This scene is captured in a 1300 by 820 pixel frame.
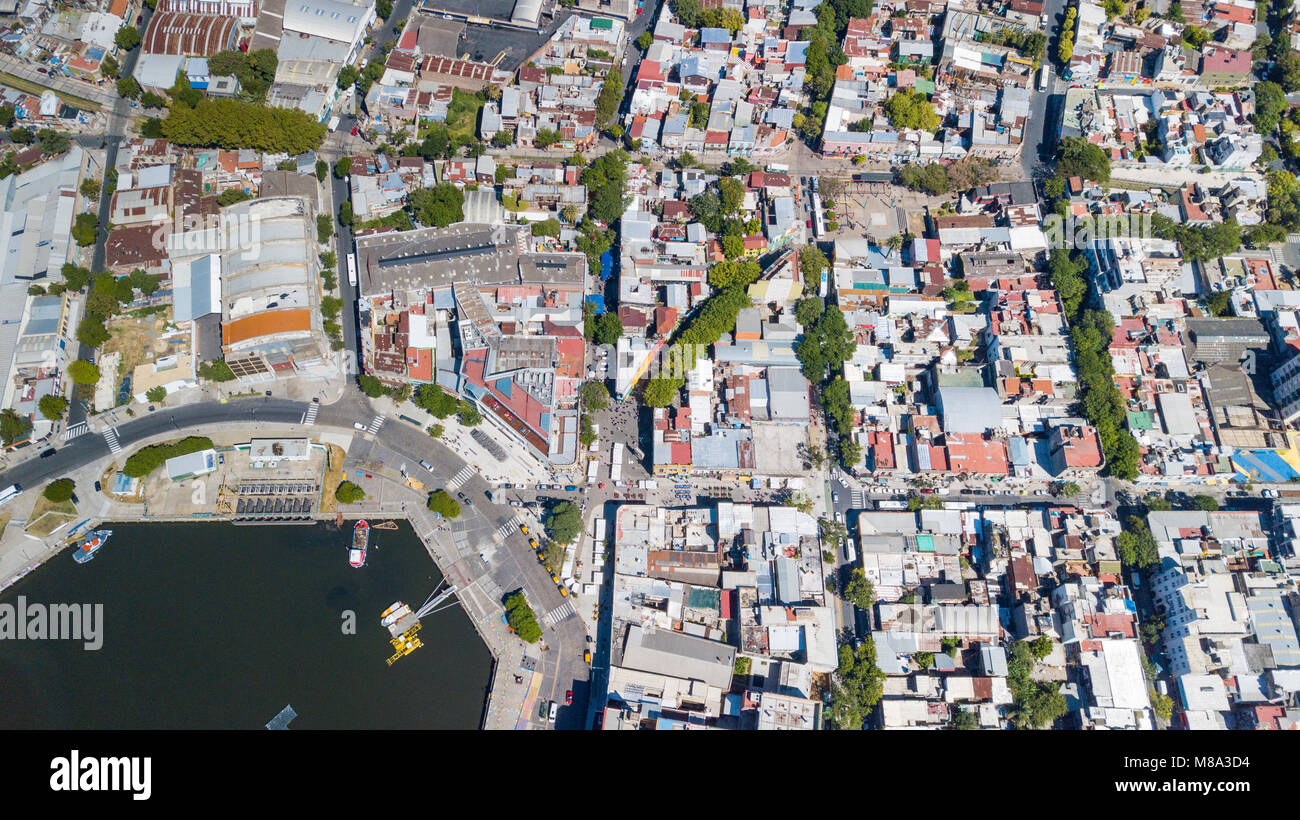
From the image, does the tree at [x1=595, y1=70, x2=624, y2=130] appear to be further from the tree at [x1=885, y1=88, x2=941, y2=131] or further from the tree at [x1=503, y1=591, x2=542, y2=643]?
the tree at [x1=503, y1=591, x2=542, y2=643]

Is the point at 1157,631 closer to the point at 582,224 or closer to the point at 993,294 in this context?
the point at 993,294

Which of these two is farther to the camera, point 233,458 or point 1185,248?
point 1185,248

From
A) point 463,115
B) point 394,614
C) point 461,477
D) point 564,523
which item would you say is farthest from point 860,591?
point 463,115

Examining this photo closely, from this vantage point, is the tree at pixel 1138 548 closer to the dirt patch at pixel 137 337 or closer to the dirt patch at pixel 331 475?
the dirt patch at pixel 331 475

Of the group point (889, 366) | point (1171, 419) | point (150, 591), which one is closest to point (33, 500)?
point (150, 591)

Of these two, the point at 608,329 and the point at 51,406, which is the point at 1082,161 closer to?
the point at 608,329

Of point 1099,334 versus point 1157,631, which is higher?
point 1099,334

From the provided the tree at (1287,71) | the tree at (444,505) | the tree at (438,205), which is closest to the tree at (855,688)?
the tree at (444,505)
